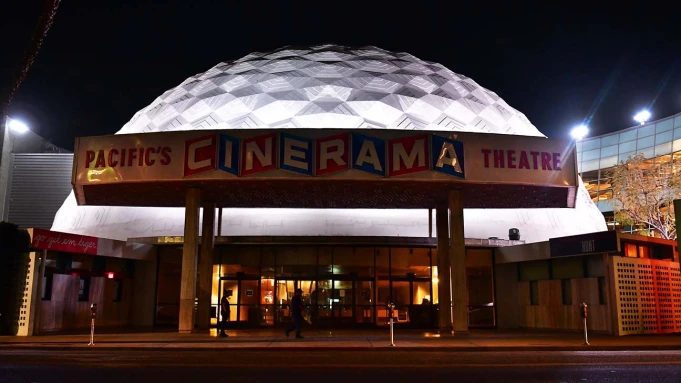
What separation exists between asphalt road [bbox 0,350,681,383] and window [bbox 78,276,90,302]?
985 centimetres

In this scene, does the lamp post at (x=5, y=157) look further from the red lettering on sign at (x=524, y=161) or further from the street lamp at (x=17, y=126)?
the red lettering on sign at (x=524, y=161)

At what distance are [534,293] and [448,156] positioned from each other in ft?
31.9

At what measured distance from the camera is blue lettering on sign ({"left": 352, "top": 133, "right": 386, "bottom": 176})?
18781 mm

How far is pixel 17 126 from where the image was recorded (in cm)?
4253

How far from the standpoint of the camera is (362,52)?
1283 inches

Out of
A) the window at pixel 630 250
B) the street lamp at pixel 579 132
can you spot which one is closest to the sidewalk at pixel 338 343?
the window at pixel 630 250

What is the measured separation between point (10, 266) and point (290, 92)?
1309 cm

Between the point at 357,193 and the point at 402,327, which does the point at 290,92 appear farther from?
the point at 402,327

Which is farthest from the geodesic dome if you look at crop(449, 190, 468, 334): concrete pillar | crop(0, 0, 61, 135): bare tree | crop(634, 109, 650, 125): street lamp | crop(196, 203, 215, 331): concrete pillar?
crop(634, 109, 650, 125): street lamp

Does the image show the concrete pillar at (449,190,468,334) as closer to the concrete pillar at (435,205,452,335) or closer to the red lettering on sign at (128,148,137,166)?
the concrete pillar at (435,205,452,335)

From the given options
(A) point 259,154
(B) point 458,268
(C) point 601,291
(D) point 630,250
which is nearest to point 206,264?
(A) point 259,154

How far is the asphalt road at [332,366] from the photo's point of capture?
971 centimetres

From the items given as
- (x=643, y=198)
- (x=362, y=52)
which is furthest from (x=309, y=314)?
(x=643, y=198)

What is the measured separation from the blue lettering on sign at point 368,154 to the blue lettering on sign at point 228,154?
3.50 meters
